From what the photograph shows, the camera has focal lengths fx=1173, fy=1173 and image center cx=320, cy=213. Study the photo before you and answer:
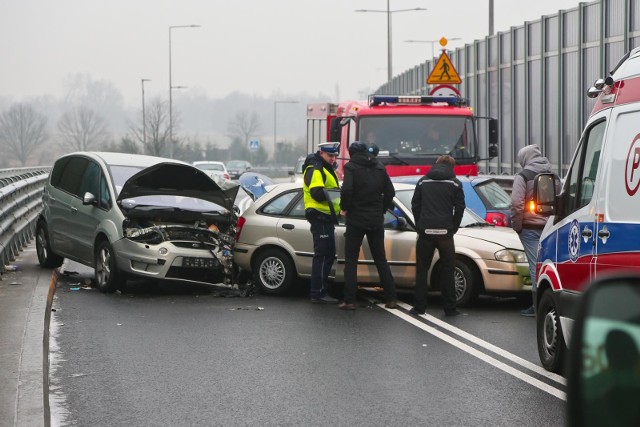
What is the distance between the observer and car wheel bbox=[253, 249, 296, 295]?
43.7ft

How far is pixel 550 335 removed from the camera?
8180 mm

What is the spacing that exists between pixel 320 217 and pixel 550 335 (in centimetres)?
471

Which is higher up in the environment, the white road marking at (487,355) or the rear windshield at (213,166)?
the rear windshield at (213,166)

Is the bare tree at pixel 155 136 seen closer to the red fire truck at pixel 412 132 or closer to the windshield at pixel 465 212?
the red fire truck at pixel 412 132

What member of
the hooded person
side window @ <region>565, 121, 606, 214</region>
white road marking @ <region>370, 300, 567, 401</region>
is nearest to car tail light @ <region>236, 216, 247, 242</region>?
white road marking @ <region>370, 300, 567, 401</region>

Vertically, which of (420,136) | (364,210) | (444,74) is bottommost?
(364,210)

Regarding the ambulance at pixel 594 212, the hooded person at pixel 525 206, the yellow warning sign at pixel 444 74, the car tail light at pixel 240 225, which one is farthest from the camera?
the yellow warning sign at pixel 444 74

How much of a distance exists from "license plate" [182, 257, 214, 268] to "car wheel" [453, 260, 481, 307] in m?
2.91

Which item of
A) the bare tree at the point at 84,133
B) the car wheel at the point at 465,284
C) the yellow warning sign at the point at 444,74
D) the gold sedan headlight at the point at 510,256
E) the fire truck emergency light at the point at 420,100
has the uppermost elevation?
the bare tree at the point at 84,133

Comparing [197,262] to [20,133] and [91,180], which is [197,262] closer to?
[91,180]

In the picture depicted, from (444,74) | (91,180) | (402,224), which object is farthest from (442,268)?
(444,74)

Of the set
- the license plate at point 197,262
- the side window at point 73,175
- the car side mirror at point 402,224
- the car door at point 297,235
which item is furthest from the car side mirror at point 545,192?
the side window at point 73,175

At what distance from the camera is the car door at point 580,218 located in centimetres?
711

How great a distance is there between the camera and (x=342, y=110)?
21.7 metres
